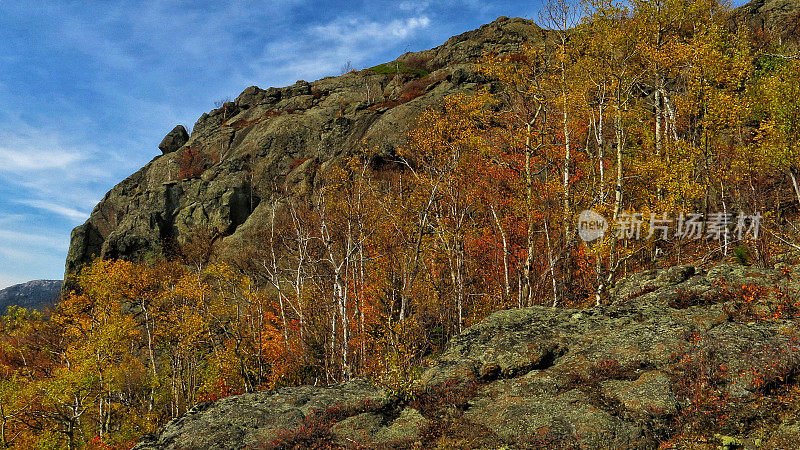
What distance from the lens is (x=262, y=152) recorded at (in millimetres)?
68188

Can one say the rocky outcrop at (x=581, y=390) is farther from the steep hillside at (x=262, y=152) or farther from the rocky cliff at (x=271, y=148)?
the rocky cliff at (x=271, y=148)

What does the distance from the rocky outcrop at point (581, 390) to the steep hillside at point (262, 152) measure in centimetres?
3951

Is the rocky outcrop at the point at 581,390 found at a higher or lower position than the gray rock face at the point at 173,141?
lower

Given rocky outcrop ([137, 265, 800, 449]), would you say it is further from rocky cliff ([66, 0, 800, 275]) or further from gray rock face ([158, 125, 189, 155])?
gray rock face ([158, 125, 189, 155])

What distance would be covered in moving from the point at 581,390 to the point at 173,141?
108m

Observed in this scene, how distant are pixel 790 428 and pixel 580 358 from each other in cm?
363

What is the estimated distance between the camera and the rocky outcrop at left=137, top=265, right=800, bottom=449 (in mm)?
6688

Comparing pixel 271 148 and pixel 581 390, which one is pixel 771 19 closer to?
pixel 581 390

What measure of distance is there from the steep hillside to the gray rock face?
683cm

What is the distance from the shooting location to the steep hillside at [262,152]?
192ft

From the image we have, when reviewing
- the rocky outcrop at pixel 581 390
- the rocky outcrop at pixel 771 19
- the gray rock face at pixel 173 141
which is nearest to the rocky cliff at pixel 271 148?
the rocky outcrop at pixel 771 19

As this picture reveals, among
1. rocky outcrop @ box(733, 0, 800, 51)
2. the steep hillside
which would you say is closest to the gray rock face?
the steep hillside

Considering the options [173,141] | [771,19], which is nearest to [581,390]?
[771,19]

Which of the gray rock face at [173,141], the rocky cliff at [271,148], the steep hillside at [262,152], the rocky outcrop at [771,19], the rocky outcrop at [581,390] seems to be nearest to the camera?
the rocky outcrop at [581,390]
